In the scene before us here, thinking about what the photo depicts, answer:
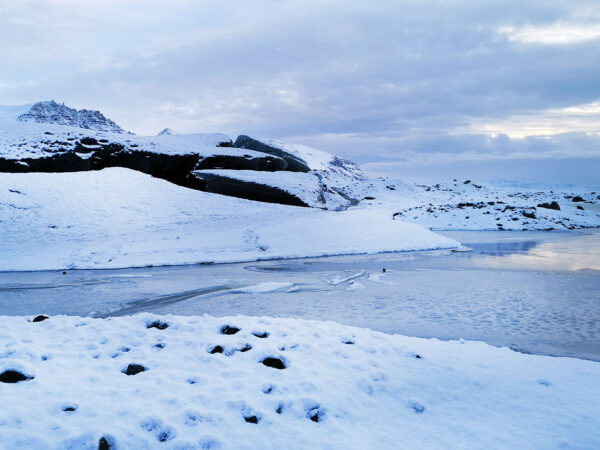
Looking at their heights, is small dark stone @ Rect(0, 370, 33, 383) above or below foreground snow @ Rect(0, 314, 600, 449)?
above

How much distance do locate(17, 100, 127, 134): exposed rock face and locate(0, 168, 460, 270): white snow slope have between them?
37.9 metres

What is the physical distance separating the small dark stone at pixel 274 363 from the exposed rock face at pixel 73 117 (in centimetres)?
5302

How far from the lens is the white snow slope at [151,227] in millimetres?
13375

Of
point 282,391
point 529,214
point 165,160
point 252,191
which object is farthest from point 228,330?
point 529,214

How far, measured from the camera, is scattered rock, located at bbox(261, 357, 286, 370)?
15.0 ft

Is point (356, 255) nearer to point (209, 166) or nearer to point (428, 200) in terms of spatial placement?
point (209, 166)

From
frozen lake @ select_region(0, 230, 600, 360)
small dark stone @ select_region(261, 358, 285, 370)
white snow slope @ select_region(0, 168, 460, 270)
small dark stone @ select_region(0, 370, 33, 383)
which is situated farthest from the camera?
white snow slope @ select_region(0, 168, 460, 270)

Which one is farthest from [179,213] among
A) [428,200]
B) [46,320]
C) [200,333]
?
[428,200]

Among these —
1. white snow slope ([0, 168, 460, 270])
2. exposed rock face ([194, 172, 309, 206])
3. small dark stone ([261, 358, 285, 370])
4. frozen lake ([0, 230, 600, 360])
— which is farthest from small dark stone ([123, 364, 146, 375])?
exposed rock face ([194, 172, 309, 206])

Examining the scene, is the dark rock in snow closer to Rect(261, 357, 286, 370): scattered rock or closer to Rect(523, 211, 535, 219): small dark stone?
Rect(261, 357, 286, 370): scattered rock

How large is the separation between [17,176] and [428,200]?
131 ft

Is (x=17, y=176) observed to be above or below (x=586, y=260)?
above

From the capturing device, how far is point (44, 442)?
2969 millimetres

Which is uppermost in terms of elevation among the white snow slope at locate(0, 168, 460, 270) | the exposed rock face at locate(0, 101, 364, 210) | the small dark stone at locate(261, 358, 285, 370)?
the exposed rock face at locate(0, 101, 364, 210)
